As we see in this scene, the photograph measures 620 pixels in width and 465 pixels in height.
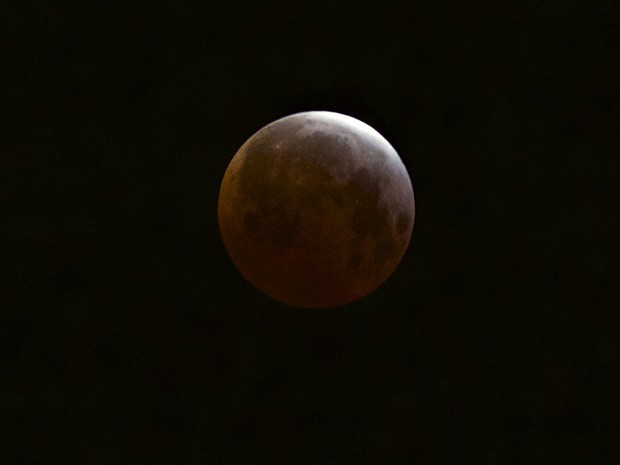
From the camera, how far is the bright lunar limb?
3.79m

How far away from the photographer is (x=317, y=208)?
3762 mm

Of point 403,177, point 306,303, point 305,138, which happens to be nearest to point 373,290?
point 306,303

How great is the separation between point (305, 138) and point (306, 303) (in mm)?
1156

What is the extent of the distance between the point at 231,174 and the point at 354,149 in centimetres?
89

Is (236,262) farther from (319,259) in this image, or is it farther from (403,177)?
(403,177)

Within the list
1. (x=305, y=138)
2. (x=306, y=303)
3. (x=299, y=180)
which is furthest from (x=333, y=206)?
(x=306, y=303)

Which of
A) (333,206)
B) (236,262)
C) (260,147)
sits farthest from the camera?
(236,262)

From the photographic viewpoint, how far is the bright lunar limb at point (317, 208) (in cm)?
379

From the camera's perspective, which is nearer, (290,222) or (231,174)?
(290,222)

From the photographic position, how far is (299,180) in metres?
3.79

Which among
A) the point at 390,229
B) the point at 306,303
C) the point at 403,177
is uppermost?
the point at 403,177

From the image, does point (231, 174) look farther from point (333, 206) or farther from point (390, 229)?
point (390, 229)

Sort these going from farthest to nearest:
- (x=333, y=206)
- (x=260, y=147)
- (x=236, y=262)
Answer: (x=236, y=262)
(x=260, y=147)
(x=333, y=206)

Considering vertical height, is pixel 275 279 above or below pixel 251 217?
below
